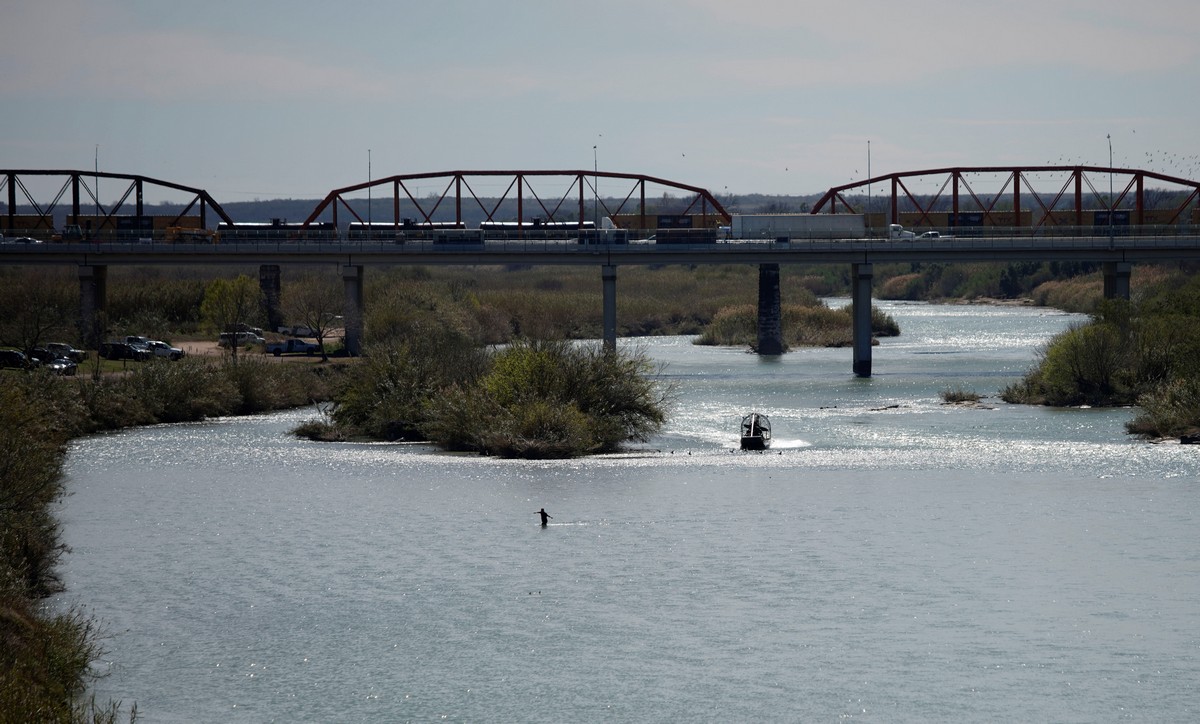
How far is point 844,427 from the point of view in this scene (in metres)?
64.8

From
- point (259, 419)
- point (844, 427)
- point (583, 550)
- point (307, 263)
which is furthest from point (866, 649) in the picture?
point (307, 263)

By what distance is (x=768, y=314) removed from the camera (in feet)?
365

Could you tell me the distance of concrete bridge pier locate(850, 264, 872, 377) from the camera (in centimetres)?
9256

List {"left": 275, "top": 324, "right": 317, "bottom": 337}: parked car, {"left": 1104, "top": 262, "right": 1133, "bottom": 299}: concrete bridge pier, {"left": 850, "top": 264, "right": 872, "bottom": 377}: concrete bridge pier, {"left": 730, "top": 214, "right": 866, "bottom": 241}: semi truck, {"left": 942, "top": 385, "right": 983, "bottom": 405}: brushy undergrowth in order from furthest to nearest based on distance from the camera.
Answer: {"left": 730, "top": 214, "right": 866, "bottom": 241}: semi truck < {"left": 275, "top": 324, "right": 317, "bottom": 337}: parked car < {"left": 1104, "top": 262, "right": 1133, "bottom": 299}: concrete bridge pier < {"left": 850, "top": 264, "right": 872, "bottom": 377}: concrete bridge pier < {"left": 942, "top": 385, "right": 983, "bottom": 405}: brushy undergrowth

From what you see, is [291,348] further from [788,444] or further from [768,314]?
[788,444]

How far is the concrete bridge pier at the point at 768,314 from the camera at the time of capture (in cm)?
11088

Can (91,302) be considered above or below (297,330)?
above

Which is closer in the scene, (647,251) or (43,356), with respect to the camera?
(43,356)

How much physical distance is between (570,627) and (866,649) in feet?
19.5

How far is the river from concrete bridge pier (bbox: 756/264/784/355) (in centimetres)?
4959

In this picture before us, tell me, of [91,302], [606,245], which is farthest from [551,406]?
[91,302]

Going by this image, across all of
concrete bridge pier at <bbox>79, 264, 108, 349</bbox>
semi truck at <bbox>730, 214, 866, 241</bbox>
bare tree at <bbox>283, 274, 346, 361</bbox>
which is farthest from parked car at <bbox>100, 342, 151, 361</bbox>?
semi truck at <bbox>730, 214, 866, 241</bbox>

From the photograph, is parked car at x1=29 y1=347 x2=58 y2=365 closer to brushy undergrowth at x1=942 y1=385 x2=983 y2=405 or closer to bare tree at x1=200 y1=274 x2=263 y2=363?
bare tree at x1=200 y1=274 x2=263 y2=363

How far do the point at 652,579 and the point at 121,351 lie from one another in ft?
199
